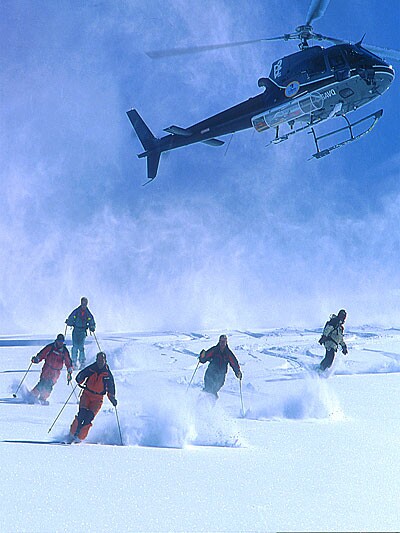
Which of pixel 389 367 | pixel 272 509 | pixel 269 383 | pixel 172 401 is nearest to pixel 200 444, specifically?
pixel 172 401

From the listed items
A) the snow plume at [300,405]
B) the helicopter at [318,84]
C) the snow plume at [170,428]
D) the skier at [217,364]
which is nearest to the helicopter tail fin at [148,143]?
the helicopter at [318,84]

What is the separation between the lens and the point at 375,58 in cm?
1433

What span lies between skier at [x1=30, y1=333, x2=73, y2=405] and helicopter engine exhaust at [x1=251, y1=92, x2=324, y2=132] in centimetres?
956

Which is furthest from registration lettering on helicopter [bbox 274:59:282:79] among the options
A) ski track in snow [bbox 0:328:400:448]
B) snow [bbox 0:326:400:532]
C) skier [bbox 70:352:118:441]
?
skier [bbox 70:352:118:441]

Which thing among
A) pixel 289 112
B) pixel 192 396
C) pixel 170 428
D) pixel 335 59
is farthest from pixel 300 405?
pixel 335 59

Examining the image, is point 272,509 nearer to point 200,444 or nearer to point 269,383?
point 200,444

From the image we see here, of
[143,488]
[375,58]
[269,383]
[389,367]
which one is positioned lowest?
[143,488]

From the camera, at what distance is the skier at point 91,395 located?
682 centimetres

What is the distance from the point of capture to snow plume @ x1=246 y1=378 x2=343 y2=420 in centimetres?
924

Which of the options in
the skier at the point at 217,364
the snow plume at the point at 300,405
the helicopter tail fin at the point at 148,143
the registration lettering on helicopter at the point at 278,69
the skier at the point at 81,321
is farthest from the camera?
the helicopter tail fin at the point at 148,143

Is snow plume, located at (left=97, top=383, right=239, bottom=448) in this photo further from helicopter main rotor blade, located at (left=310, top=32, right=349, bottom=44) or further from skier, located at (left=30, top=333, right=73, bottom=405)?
helicopter main rotor blade, located at (left=310, top=32, right=349, bottom=44)

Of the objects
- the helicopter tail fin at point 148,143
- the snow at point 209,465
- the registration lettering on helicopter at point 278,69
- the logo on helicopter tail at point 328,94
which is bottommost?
the snow at point 209,465

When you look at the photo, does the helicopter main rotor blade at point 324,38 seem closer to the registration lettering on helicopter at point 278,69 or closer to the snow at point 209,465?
the registration lettering on helicopter at point 278,69

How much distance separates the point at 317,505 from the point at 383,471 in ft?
4.83
